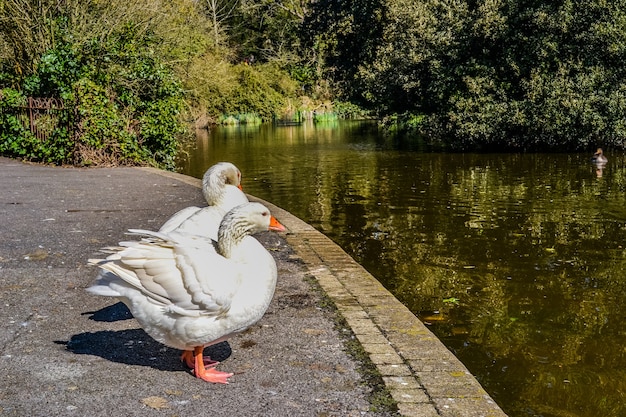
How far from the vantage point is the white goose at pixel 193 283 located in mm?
4492

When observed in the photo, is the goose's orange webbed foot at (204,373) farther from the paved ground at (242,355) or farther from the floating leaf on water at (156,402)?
the floating leaf on water at (156,402)

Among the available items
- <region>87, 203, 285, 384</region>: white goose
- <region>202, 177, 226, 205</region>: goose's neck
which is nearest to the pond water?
<region>87, 203, 285, 384</region>: white goose

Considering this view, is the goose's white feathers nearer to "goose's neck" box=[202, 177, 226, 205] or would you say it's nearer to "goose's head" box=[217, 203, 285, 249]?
"goose's head" box=[217, 203, 285, 249]

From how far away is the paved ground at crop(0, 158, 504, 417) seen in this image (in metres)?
4.44

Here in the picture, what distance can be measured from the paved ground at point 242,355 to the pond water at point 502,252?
4.63 feet

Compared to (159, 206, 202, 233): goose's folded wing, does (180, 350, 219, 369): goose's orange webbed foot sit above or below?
below

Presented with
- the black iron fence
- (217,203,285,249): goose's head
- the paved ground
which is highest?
the black iron fence

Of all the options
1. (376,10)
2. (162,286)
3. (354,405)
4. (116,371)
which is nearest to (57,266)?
(116,371)

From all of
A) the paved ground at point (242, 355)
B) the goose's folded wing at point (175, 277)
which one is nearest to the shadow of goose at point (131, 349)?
the paved ground at point (242, 355)

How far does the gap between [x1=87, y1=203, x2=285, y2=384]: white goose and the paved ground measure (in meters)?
0.43

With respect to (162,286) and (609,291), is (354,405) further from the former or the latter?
(609,291)

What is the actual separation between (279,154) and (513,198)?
15975mm

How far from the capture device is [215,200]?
20.4ft

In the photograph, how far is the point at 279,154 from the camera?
32.4 metres
